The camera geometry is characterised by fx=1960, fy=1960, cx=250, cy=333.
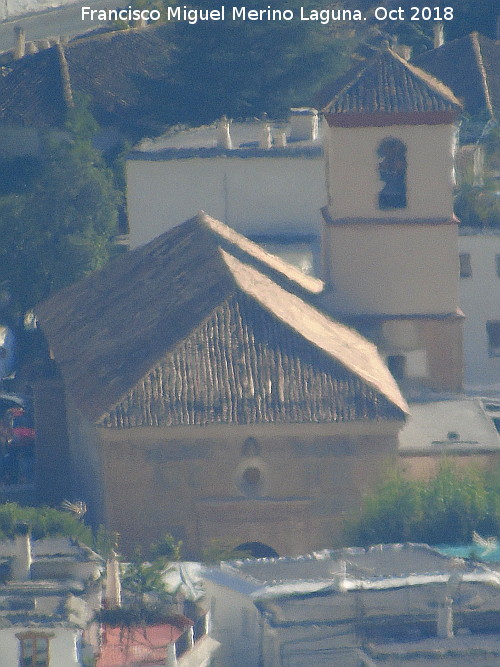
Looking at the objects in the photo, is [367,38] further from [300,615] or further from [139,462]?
[300,615]

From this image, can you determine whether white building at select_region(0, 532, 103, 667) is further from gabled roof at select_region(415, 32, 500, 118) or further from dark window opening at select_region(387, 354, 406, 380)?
gabled roof at select_region(415, 32, 500, 118)

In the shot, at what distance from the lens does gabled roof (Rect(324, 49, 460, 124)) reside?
42500 mm

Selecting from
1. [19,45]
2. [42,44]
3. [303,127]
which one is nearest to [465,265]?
[303,127]

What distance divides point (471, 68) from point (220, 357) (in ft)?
114

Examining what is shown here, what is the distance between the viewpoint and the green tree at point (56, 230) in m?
57.5

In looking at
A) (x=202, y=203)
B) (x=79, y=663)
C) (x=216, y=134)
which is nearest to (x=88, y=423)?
(x=79, y=663)

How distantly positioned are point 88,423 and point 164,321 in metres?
2.61

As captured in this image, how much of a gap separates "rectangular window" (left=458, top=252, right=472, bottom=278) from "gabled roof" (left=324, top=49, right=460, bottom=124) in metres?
10.3

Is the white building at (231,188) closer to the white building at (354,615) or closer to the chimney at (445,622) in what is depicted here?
the white building at (354,615)

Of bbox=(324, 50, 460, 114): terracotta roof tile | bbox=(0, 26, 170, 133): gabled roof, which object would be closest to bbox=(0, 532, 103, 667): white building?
bbox=(324, 50, 460, 114): terracotta roof tile

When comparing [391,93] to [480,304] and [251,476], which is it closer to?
[251,476]

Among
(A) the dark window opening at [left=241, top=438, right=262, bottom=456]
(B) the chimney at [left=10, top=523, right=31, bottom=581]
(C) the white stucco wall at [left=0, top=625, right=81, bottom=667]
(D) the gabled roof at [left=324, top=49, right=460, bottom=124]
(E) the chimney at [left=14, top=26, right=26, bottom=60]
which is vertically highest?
(E) the chimney at [left=14, top=26, right=26, bottom=60]

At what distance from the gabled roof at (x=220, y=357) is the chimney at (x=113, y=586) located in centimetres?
611

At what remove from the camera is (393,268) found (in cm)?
4388
